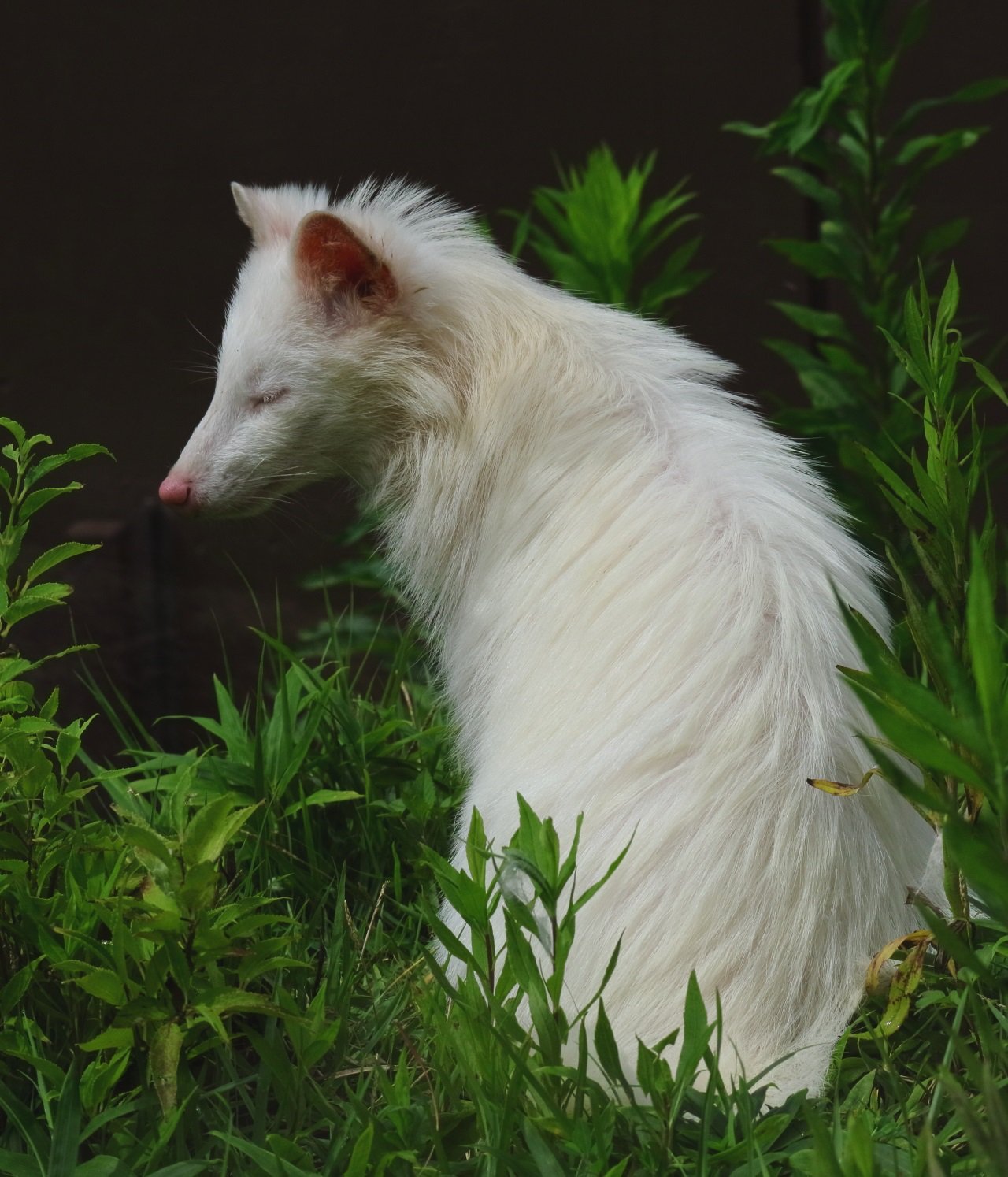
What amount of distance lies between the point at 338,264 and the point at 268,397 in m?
0.32

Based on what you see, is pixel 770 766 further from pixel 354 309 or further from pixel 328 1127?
pixel 354 309

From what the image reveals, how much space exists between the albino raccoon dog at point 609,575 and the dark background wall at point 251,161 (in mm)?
1854

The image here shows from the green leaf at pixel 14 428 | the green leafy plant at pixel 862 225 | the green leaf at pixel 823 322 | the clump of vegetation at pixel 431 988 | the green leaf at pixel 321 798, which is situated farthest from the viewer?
the green leaf at pixel 823 322

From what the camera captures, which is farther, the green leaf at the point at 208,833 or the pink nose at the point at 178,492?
the pink nose at the point at 178,492

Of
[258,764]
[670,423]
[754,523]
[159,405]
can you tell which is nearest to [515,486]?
[670,423]

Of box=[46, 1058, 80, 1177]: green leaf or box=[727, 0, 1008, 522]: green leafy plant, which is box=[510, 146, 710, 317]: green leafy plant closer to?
box=[727, 0, 1008, 522]: green leafy plant

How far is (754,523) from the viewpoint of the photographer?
233 cm

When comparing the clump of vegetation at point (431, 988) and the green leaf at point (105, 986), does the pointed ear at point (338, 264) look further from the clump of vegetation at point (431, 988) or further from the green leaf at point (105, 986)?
the green leaf at point (105, 986)

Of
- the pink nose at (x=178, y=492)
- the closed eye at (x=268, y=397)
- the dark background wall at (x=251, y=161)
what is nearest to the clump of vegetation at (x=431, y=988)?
the pink nose at (x=178, y=492)

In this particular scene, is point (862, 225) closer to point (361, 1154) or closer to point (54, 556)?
point (54, 556)

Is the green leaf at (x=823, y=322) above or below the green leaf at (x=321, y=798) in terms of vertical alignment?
above

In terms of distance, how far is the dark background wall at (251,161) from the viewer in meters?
4.94

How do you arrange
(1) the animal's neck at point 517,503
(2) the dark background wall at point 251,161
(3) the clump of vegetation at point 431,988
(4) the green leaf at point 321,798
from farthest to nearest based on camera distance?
(2) the dark background wall at point 251,161 < (4) the green leaf at point 321,798 < (1) the animal's neck at point 517,503 < (3) the clump of vegetation at point 431,988

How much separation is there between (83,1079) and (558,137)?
3.95 meters
